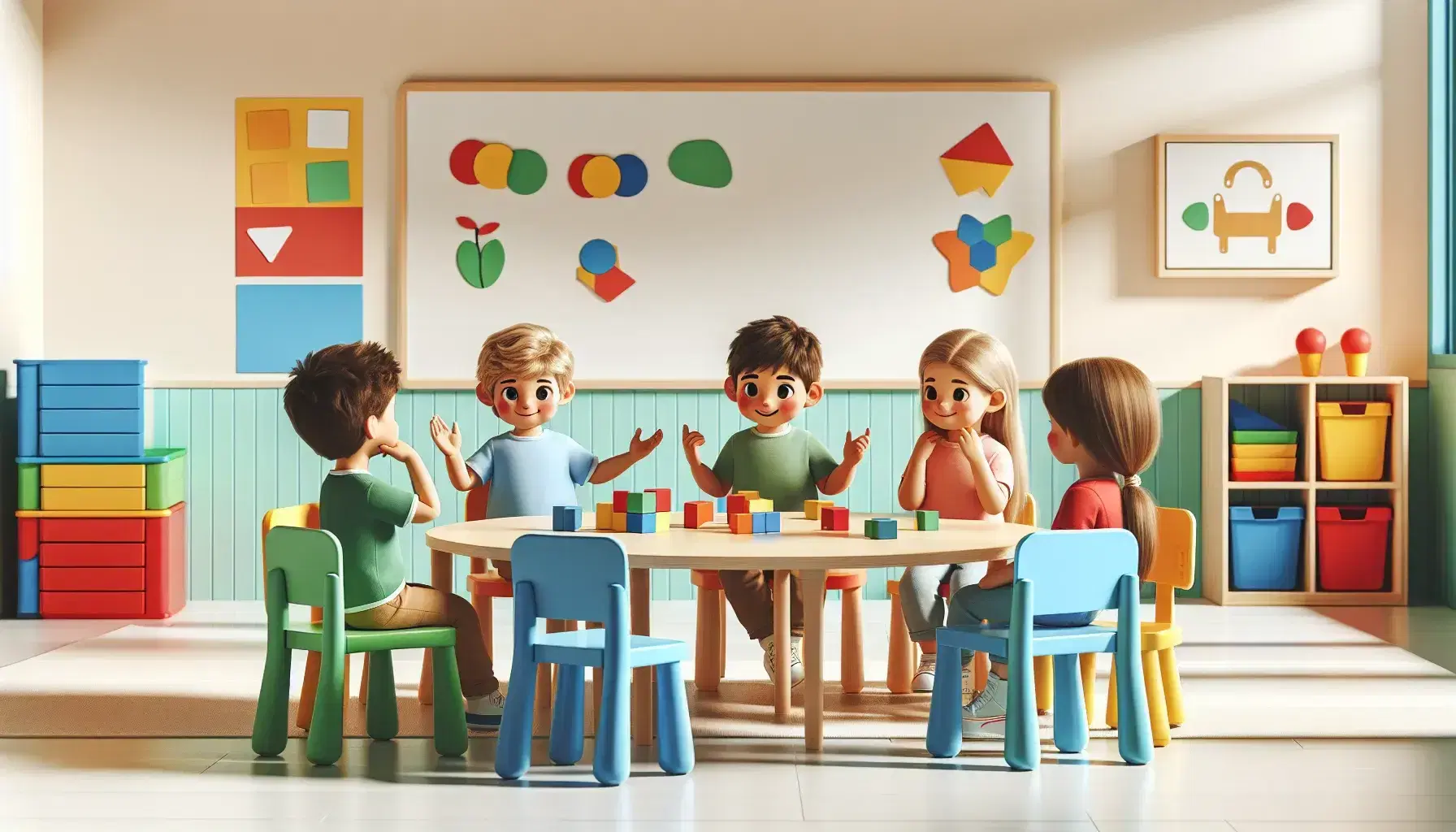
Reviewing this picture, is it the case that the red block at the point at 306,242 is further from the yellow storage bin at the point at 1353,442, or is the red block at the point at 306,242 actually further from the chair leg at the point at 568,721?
the yellow storage bin at the point at 1353,442

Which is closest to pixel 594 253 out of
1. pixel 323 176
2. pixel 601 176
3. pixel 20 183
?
pixel 601 176

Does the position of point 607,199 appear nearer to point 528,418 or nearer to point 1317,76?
point 528,418

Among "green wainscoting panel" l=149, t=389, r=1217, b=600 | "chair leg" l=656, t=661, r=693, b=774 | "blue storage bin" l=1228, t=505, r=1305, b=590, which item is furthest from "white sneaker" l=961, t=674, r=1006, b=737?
"blue storage bin" l=1228, t=505, r=1305, b=590

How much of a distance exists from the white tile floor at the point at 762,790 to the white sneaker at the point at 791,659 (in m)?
0.49

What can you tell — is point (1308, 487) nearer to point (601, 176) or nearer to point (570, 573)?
point (601, 176)

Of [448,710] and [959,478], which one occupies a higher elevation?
[959,478]

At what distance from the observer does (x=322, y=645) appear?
2.90m

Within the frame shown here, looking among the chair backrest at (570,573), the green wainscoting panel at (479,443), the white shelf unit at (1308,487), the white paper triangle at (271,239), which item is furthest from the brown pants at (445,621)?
the white shelf unit at (1308,487)

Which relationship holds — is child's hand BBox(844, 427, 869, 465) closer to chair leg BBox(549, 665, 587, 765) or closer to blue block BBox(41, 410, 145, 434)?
chair leg BBox(549, 665, 587, 765)

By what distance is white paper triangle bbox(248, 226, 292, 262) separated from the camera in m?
5.23

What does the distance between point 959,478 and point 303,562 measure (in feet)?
5.09

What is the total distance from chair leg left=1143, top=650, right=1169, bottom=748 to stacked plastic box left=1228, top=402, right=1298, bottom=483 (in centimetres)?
219

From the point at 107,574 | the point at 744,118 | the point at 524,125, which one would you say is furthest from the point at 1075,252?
the point at 107,574

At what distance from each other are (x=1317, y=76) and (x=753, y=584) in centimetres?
314
